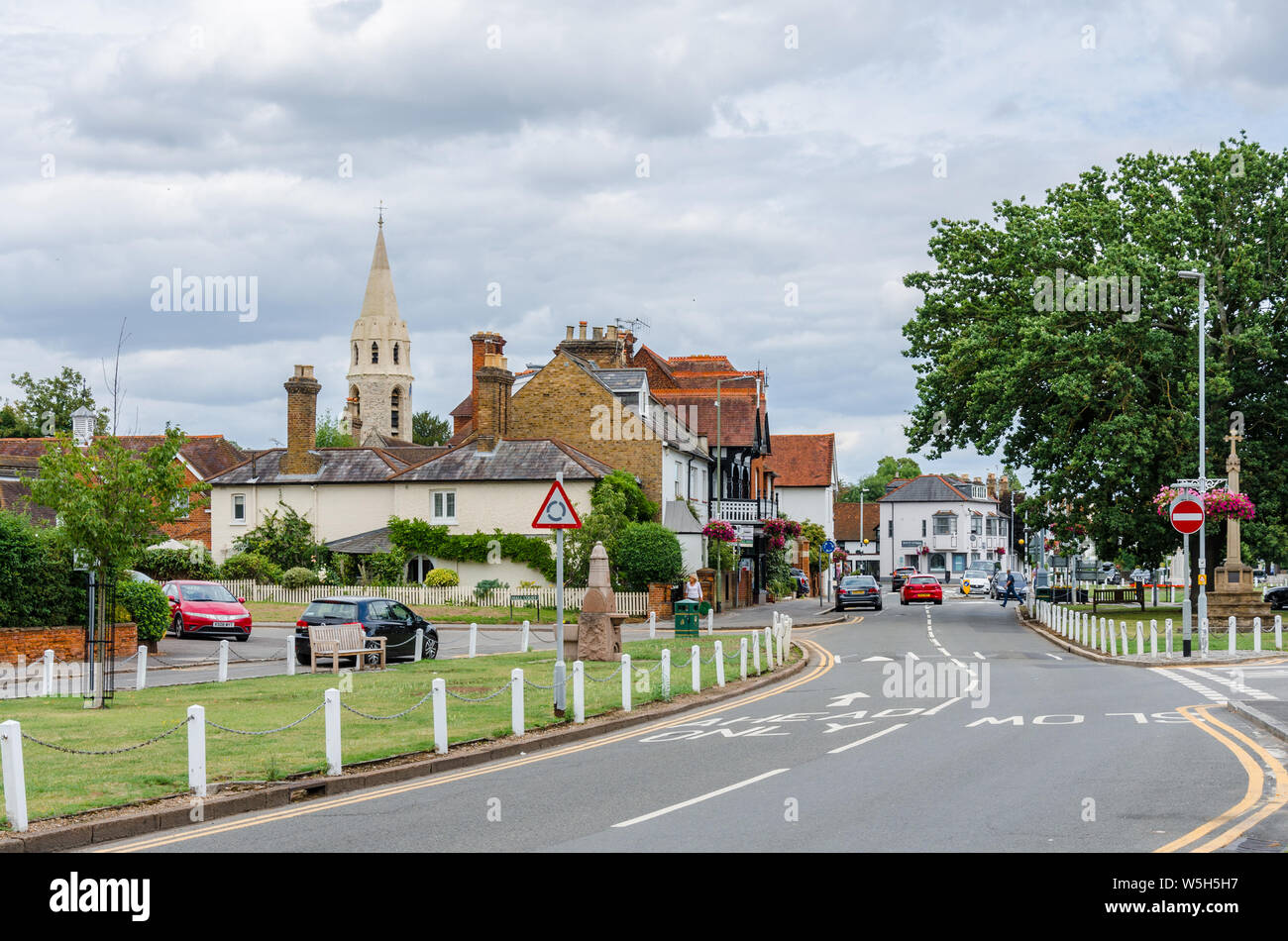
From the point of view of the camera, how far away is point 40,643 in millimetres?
26750

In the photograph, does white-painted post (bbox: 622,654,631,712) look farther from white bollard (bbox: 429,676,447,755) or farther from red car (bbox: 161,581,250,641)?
red car (bbox: 161,581,250,641)

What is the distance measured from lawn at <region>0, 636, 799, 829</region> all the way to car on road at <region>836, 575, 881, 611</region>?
29.8 m

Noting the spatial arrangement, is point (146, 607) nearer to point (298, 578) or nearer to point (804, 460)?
point (298, 578)

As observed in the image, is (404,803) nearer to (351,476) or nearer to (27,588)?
(27,588)

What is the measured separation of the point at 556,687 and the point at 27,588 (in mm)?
13895

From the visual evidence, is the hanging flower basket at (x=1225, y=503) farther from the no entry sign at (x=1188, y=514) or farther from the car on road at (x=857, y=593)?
the car on road at (x=857, y=593)

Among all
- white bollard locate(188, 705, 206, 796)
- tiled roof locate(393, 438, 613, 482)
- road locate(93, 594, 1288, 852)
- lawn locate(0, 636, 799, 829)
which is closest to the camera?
road locate(93, 594, 1288, 852)

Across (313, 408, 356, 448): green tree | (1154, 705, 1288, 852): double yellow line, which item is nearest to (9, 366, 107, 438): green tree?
(313, 408, 356, 448): green tree

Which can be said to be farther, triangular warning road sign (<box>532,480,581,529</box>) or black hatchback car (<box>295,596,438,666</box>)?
black hatchback car (<box>295,596,438,666</box>)

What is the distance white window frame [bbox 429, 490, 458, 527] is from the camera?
177 feet

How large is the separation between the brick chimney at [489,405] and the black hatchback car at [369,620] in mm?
25169

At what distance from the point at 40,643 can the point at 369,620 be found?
21.2 ft

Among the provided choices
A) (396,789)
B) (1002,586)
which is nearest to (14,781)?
(396,789)

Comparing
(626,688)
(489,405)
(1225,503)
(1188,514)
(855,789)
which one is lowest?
(626,688)
